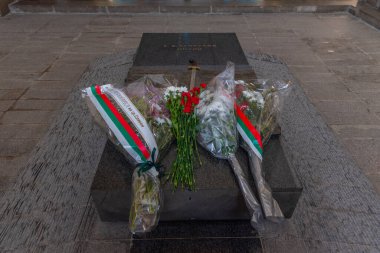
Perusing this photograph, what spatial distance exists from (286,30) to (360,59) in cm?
162

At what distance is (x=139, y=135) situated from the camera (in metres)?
1.66

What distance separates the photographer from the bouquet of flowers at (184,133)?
5.49ft

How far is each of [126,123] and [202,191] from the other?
1.95 ft

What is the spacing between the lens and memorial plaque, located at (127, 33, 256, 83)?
308 cm

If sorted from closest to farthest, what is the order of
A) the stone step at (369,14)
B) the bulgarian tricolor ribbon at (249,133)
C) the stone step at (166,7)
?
the bulgarian tricolor ribbon at (249,133) → the stone step at (369,14) → the stone step at (166,7)

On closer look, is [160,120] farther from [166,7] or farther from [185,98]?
[166,7]

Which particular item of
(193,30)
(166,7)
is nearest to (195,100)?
(193,30)

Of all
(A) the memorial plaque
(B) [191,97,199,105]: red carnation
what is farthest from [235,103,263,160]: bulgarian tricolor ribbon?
(A) the memorial plaque

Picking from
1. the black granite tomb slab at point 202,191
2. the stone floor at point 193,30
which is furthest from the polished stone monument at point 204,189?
the stone floor at point 193,30

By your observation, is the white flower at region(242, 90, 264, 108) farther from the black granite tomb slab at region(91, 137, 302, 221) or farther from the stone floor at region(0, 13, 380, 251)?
the stone floor at region(0, 13, 380, 251)

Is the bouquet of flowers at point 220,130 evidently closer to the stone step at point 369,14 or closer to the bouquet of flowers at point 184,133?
the bouquet of flowers at point 184,133

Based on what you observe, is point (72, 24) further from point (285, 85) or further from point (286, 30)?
point (285, 85)

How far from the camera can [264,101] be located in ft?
6.54

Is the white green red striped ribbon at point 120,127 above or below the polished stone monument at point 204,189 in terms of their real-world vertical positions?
above
